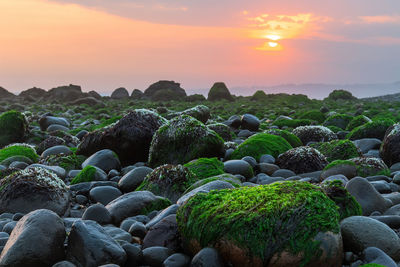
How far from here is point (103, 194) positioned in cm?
588

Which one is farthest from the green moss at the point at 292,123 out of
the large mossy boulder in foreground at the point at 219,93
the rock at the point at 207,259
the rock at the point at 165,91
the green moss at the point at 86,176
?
the rock at the point at 165,91

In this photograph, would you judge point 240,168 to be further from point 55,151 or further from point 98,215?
point 55,151

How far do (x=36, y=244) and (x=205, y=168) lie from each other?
3410mm

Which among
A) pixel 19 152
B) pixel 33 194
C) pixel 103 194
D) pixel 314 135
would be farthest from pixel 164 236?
pixel 314 135

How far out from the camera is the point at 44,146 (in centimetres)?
1038

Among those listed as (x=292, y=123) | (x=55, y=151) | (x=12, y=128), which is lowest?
(x=12, y=128)

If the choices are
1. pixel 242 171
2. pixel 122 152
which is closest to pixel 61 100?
pixel 122 152

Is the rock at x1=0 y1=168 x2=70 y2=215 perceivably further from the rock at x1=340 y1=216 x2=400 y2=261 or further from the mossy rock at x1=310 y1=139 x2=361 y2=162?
the mossy rock at x1=310 y1=139 x2=361 y2=162

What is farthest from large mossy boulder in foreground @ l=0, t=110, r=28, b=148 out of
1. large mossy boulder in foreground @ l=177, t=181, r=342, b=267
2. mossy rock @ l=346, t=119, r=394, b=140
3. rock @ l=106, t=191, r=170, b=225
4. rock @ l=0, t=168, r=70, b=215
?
large mossy boulder in foreground @ l=177, t=181, r=342, b=267

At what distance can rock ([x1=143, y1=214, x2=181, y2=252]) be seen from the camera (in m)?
3.82

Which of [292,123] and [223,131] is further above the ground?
[223,131]

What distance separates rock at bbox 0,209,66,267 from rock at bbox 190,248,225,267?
3.73 feet

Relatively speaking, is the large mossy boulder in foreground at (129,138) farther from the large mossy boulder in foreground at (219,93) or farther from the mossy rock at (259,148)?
the large mossy boulder in foreground at (219,93)

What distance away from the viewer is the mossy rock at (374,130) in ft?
32.3
